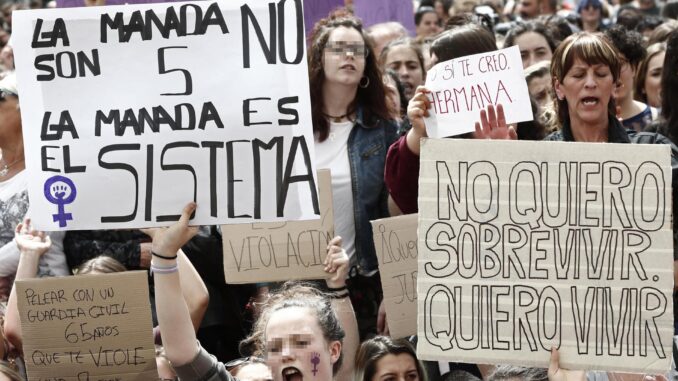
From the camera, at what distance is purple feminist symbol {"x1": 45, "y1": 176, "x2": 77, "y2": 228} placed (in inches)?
159

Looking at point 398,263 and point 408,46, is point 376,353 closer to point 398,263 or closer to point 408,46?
point 398,263

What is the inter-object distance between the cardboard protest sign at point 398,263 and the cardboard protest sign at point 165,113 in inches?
35.6

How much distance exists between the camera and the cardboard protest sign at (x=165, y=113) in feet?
13.2

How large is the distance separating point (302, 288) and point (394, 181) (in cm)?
55

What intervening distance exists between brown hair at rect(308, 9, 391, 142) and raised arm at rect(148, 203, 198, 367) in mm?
1688

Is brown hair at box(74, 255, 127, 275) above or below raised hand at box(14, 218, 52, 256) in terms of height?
below

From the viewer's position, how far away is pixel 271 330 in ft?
13.6

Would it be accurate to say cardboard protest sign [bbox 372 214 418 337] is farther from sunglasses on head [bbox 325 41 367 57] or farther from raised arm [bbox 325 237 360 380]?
sunglasses on head [bbox 325 41 367 57]

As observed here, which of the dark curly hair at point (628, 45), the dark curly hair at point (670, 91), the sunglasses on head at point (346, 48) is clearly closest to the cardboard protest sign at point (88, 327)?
the sunglasses on head at point (346, 48)

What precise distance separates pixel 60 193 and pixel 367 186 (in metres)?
1.66

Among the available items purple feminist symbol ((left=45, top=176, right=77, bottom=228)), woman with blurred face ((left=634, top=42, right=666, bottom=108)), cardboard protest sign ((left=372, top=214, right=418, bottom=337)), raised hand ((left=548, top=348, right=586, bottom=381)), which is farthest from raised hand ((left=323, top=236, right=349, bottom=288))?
woman with blurred face ((left=634, top=42, right=666, bottom=108))

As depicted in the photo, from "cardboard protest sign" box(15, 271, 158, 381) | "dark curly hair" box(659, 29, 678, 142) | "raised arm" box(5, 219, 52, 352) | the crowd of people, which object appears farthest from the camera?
"dark curly hair" box(659, 29, 678, 142)

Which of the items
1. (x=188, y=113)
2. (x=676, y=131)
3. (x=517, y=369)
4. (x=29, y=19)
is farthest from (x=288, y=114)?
(x=676, y=131)

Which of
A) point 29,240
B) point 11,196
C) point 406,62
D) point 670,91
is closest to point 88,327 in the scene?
point 29,240
